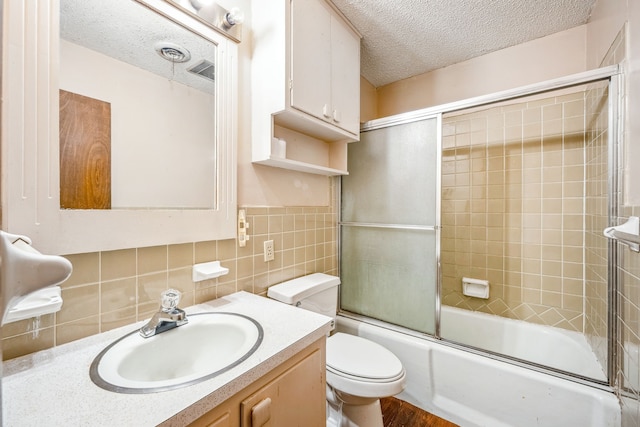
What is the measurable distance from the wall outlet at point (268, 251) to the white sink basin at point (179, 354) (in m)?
0.46

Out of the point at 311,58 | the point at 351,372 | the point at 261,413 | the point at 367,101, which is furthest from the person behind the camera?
the point at 367,101

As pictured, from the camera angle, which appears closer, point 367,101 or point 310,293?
point 310,293

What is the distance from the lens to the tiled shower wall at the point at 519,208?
193cm

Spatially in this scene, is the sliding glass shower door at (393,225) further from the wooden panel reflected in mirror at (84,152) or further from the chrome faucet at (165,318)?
the wooden panel reflected in mirror at (84,152)

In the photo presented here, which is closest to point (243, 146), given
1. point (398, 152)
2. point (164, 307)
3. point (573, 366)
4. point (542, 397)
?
point (164, 307)

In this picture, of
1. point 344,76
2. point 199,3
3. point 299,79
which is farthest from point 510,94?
point 199,3

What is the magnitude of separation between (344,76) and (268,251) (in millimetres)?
1118

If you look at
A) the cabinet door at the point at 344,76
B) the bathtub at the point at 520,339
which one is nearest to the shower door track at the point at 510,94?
the cabinet door at the point at 344,76

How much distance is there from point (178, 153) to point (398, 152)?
131 centimetres

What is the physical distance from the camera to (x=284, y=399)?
94cm

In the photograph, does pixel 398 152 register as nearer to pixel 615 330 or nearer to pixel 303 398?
pixel 615 330

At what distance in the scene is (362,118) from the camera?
98.9 inches

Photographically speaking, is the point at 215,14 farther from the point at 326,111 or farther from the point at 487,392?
the point at 487,392

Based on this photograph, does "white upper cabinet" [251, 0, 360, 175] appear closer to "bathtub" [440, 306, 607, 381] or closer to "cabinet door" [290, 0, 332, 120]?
"cabinet door" [290, 0, 332, 120]
